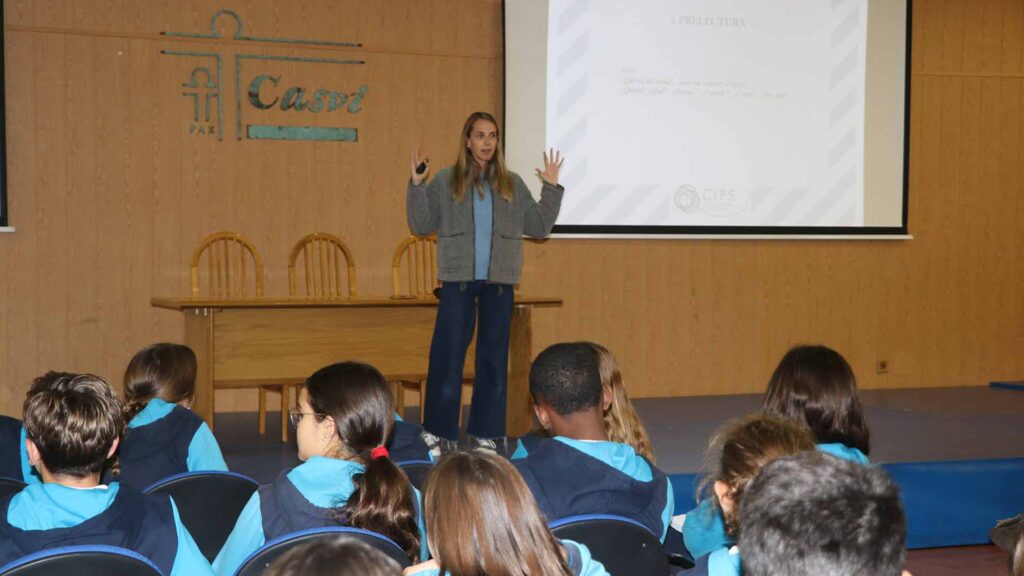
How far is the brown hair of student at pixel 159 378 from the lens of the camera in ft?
10.0

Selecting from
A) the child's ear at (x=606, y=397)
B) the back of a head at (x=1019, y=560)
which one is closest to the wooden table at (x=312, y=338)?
the child's ear at (x=606, y=397)

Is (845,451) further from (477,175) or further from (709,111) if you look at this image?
(709,111)

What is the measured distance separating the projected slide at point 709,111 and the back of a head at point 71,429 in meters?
4.84

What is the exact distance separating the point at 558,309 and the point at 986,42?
3.64 metres

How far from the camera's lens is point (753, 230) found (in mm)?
7051

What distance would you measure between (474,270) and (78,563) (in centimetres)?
325

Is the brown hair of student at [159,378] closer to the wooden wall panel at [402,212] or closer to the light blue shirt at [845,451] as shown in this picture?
the light blue shirt at [845,451]

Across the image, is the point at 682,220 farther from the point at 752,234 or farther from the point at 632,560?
the point at 632,560

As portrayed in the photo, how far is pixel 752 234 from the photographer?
705 centimetres

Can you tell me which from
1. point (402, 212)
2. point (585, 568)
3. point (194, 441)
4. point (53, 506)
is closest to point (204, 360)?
point (402, 212)

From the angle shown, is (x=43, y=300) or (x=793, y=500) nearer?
(x=793, y=500)

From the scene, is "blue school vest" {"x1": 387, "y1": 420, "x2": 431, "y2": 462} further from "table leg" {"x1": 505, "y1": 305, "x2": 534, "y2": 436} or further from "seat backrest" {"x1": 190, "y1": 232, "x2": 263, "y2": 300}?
"seat backrest" {"x1": 190, "y1": 232, "x2": 263, "y2": 300}

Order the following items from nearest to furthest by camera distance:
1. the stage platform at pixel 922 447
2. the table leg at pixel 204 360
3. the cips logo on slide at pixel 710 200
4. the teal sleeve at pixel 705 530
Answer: the teal sleeve at pixel 705 530, the stage platform at pixel 922 447, the table leg at pixel 204 360, the cips logo on slide at pixel 710 200

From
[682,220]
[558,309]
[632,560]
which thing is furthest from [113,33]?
[632,560]
